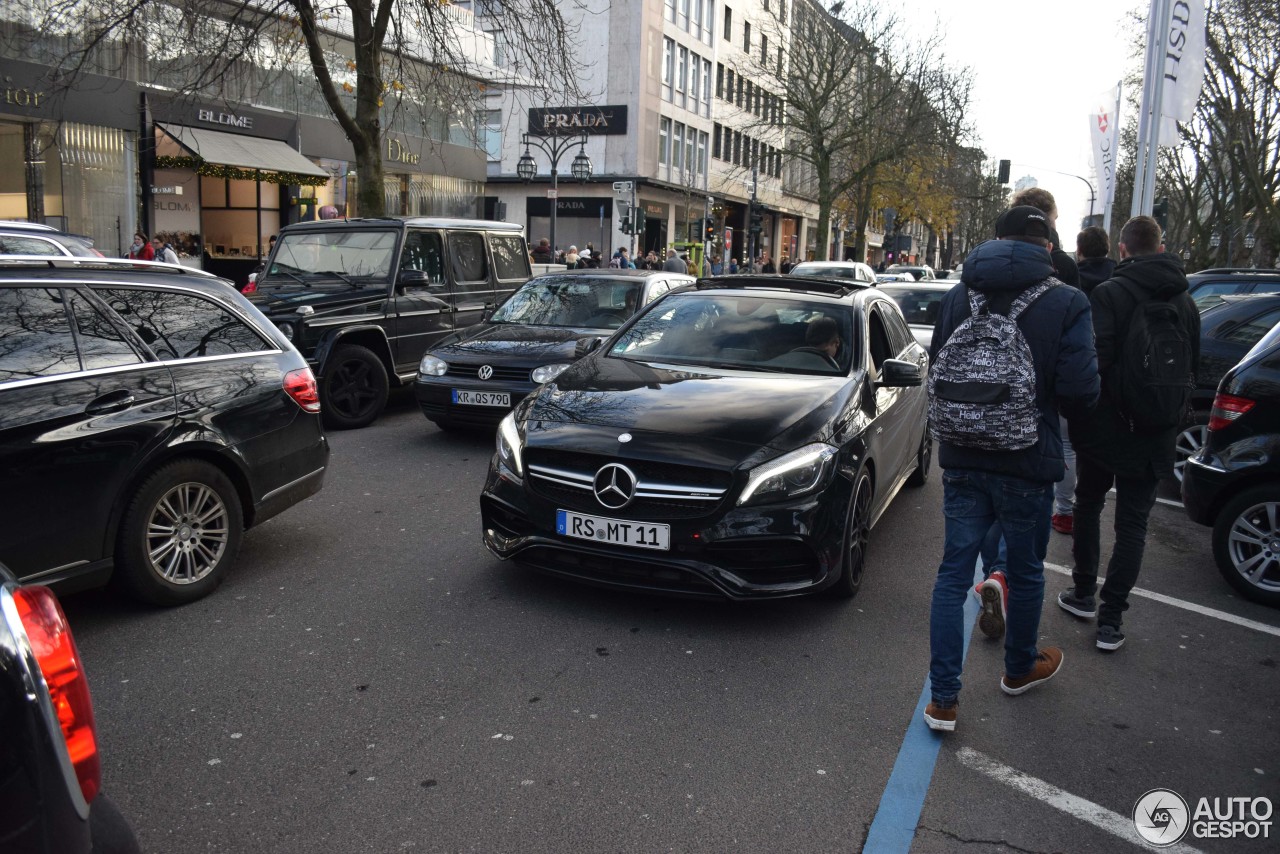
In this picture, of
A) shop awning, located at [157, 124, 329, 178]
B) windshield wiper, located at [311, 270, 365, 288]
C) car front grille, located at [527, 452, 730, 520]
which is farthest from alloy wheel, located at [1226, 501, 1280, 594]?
shop awning, located at [157, 124, 329, 178]

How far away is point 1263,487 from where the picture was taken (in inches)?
215

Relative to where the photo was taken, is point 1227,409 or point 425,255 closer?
point 1227,409

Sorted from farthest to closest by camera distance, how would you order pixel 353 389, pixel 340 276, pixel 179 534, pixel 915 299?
pixel 915 299 → pixel 340 276 → pixel 353 389 → pixel 179 534

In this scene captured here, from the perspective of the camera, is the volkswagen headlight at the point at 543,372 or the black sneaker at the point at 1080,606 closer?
the black sneaker at the point at 1080,606

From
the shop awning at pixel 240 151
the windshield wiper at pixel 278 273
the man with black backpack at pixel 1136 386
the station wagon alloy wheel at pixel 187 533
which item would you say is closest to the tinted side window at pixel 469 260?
the windshield wiper at pixel 278 273

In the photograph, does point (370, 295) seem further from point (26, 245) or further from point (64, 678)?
point (64, 678)

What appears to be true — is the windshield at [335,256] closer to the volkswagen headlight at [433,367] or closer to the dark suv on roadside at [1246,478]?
the volkswagen headlight at [433,367]

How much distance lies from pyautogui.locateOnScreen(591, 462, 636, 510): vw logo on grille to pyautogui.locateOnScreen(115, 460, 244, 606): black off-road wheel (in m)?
1.93

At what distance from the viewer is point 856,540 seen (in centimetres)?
505

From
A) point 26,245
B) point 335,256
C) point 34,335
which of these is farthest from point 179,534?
point 335,256

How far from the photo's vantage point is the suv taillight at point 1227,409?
567 centimetres

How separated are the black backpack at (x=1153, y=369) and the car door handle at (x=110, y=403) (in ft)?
14.5

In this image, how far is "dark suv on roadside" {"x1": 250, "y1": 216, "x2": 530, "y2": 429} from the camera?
9539 mm

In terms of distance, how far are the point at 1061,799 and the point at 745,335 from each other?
3313 mm
